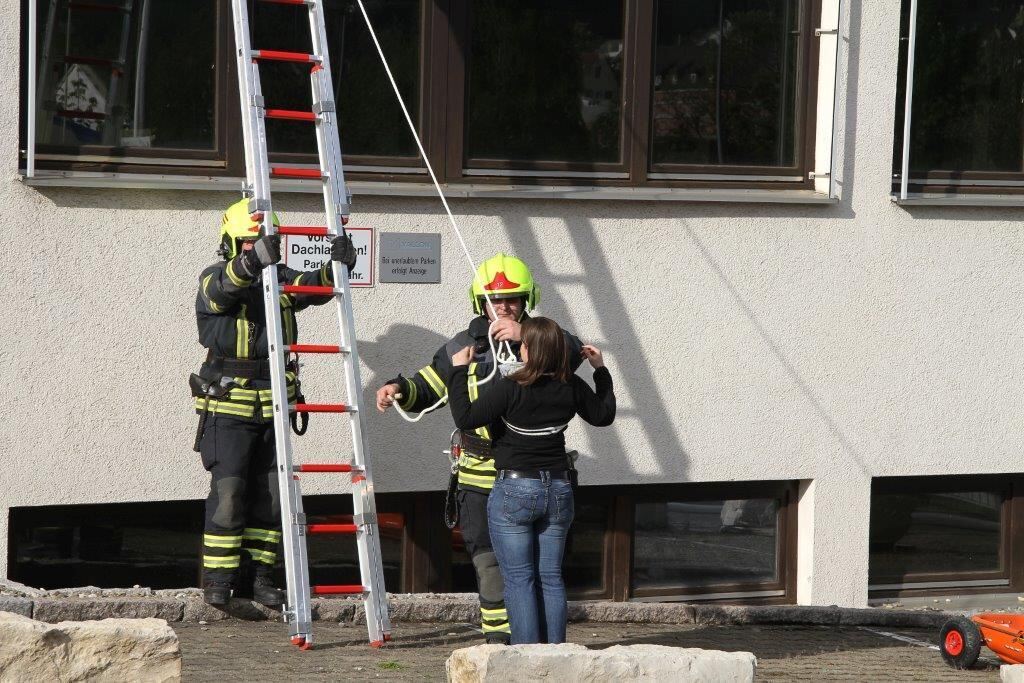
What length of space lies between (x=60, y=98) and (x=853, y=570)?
515 centimetres

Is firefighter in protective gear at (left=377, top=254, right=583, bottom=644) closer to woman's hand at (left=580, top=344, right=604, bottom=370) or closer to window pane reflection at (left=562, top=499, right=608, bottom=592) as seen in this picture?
woman's hand at (left=580, top=344, right=604, bottom=370)

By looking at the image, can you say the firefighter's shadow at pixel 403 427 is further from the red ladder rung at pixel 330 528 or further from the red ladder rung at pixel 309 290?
the red ladder rung at pixel 330 528

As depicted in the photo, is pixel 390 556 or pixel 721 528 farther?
pixel 721 528

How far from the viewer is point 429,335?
788cm

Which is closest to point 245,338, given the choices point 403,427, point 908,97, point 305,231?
point 305,231

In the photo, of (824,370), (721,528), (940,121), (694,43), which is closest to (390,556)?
(721,528)

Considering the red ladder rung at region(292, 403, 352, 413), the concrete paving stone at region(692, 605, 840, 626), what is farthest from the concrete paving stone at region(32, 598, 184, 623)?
the concrete paving stone at region(692, 605, 840, 626)

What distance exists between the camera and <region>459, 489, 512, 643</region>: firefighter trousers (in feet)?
21.1

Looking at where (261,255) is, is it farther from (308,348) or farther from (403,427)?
(403,427)

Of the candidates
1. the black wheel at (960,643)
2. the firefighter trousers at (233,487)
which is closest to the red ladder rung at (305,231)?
the firefighter trousers at (233,487)

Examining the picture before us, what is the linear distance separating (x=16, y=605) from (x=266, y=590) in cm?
117

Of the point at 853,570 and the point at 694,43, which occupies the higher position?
the point at 694,43

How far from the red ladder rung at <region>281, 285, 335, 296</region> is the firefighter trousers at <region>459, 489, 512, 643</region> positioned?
3.58 ft

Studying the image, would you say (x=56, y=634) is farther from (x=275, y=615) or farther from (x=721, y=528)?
(x=721, y=528)
